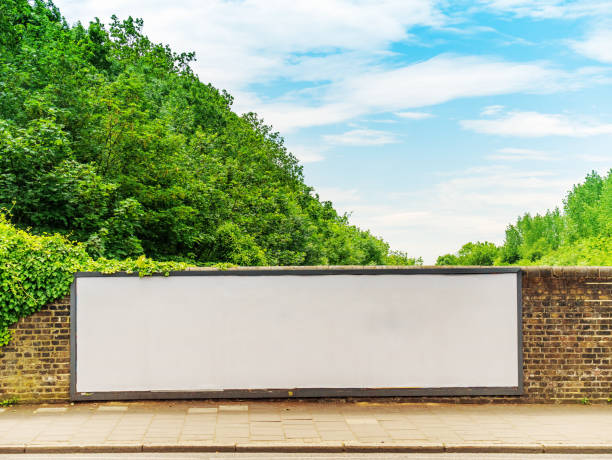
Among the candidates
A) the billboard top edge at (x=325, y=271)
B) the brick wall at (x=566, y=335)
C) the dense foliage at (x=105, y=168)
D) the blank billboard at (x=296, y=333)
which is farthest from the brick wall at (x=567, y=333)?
the dense foliage at (x=105, y=168)

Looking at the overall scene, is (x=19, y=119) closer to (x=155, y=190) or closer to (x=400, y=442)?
(x=155, y=190)

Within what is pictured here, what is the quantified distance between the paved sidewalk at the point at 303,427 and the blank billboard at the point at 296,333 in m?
0.33

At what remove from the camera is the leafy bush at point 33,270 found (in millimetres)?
8477

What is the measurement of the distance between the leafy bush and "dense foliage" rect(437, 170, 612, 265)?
155 ft

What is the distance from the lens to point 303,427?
7.47m

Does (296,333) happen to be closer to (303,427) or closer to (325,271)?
(325,271)

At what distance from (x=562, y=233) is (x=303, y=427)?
88033 millimetres

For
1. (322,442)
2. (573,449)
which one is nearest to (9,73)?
(322,442)

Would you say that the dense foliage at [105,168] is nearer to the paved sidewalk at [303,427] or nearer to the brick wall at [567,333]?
the paved sidewalk at [303,427]

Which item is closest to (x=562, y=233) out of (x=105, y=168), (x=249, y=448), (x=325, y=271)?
(x=105, y=168)

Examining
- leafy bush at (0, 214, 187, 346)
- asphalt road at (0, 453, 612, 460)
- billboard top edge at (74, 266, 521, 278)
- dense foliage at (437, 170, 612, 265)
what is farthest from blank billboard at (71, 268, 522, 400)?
dense foliage at (437, 170, 612, 265)

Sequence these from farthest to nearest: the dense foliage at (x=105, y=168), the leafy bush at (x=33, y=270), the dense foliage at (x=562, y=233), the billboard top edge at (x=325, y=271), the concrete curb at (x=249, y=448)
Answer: the dense foliage at (x=562, y=233) → the dense foliage at (x=105, y=168) → the billboard top edge at (x=325, y=271) → the leafy bush at (x=33, y=270) → the concrete curb at (x=249, y=448)

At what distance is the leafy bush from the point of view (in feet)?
27.8

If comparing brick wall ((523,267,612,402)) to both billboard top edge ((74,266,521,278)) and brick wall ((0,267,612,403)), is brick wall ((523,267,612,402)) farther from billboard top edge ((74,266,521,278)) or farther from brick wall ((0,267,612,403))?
billboard top edge ((74,266,521,278))
